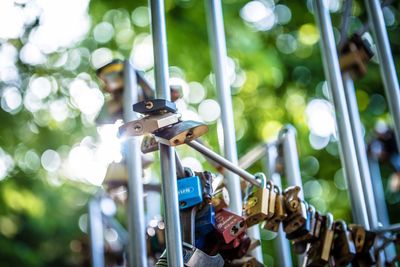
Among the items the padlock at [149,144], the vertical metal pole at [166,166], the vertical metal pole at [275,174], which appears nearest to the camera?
the vertical metal pole at [166,166]

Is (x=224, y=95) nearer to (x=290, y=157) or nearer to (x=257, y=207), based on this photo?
(x=257, y=207)

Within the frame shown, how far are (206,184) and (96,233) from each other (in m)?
1.23

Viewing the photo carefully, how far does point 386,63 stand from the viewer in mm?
1629

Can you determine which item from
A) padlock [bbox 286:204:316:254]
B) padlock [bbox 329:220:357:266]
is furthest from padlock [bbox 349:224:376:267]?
padlock [bbox 286:204:316:254]

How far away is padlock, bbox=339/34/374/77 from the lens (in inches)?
81.4

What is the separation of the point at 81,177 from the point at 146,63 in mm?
1283

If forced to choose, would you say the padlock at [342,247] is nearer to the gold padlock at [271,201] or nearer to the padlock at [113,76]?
the gold padlock at [271,201]

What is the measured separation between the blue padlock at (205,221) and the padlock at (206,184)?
0.02m

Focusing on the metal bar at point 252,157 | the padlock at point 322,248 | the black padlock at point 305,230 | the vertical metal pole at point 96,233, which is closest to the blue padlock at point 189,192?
the black padlock at point 305,230

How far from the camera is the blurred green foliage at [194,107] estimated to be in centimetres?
434

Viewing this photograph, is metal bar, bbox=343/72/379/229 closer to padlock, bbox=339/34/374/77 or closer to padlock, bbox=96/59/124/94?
padlock, bbox=339/34/374/77

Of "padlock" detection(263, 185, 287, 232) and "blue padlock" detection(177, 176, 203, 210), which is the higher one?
"blue padlock" detection(177, 176, 203, 210)

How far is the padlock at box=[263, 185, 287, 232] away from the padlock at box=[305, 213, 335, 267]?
20 cm

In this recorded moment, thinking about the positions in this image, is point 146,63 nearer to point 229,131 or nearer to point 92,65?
point 92,65
